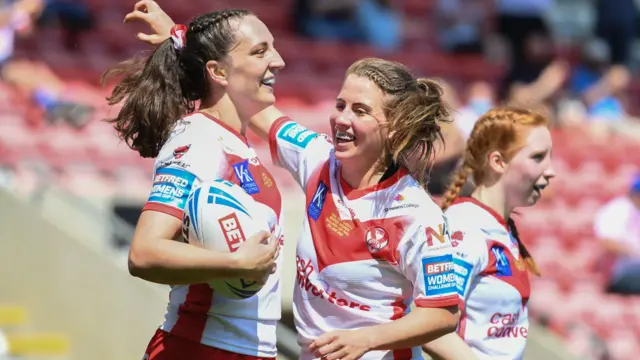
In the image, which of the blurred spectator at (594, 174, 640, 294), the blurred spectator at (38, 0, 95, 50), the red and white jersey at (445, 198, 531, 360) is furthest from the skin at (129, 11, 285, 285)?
the blurred spectator at (38, 0, 95, 50)

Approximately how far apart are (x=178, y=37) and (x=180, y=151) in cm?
40

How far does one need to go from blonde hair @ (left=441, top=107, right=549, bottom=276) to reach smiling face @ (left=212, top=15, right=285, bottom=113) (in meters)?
0.99

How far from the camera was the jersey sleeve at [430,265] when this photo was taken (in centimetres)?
325

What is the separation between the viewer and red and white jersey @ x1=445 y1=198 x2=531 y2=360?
386 centimetres

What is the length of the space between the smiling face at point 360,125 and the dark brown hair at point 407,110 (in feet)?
0.08

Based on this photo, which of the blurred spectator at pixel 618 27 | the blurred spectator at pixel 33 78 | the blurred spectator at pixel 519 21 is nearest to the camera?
the blurred spectator at pixel 33 78

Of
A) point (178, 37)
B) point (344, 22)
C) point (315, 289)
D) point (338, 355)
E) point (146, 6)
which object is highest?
point (146, 6)

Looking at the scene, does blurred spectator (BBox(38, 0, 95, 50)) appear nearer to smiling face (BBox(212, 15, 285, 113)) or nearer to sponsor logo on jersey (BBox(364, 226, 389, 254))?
smiling face (BBox(212, 15, 285, 113))

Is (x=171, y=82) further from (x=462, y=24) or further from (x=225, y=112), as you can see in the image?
(x=462, y=24)

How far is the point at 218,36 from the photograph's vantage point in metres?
3.44

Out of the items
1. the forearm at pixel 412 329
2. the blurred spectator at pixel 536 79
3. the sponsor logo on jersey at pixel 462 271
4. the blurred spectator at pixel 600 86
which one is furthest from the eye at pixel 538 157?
the blurred spectator at pixel 600 86

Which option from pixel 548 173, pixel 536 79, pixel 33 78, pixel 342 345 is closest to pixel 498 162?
pixel 548 173

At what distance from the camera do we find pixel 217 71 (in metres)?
3.44

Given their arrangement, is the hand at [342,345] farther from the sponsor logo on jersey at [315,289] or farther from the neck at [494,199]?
the neck at [494,199]
